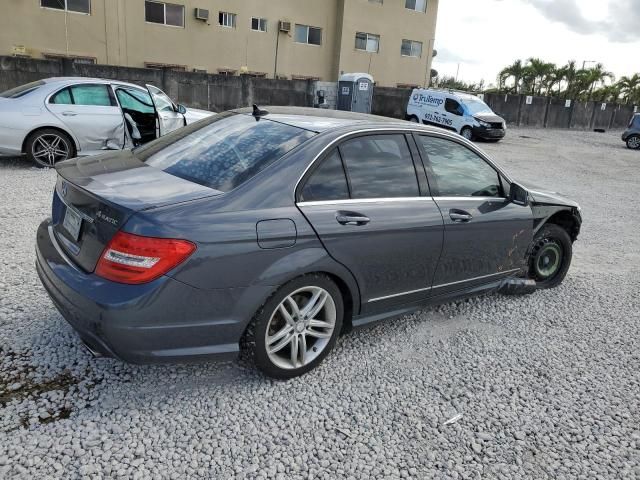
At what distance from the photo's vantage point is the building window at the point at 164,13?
2322 centimetres

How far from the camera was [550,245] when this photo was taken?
4750mm

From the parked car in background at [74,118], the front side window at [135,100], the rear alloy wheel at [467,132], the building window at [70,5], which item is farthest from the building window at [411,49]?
the parked car in background at [74,118]

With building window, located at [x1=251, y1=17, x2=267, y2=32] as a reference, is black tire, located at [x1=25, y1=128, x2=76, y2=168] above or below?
below

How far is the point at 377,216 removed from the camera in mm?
3199

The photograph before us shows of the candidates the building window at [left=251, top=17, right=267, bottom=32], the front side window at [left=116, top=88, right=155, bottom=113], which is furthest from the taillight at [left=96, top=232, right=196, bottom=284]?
the building window at [left=251, top=17, right=267, bottom=32]

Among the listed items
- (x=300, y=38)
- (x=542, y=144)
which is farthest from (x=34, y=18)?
(x=542, y=144)

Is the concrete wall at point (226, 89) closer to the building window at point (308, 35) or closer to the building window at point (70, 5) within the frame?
the building window at point (308, 35)

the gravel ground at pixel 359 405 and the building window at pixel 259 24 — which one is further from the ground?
the building window at pixel 259 24

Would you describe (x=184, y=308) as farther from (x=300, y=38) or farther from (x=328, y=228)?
(x=300, y=38)

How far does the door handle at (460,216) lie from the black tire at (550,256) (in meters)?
1.26

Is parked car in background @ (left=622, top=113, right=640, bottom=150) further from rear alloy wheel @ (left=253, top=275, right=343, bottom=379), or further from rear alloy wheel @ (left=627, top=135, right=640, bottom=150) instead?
rear alloy wheel @ (left=253, top=275, right=343, bottom=379)

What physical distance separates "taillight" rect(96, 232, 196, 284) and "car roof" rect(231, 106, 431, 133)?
1.22m

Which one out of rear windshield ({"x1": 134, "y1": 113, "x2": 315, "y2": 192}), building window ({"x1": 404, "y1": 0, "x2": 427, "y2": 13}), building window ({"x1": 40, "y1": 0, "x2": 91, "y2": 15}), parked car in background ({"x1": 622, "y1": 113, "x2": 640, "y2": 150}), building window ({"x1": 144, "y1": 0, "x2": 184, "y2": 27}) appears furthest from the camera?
building window ({"x1": 404, "y1": 0, "x2": 427, "y2": 13})

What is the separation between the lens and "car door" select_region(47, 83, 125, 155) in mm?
8203
